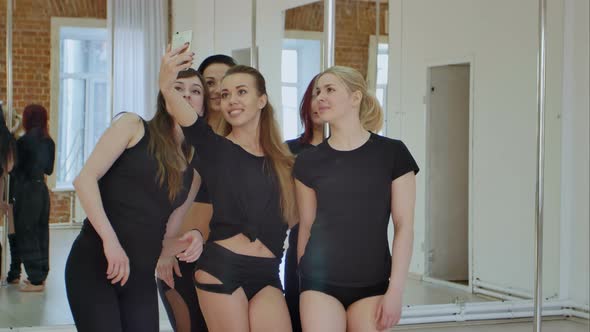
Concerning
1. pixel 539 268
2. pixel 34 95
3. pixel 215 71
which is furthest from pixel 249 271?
pixel 539 268

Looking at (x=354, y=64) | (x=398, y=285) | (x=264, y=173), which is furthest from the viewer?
(x=354, y=64)

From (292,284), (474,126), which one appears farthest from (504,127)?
(292,284)

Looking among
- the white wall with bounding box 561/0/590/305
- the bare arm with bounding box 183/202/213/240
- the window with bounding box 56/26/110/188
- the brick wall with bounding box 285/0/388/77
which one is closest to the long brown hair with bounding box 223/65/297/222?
the bare arm with bounding box 183/202/213/240

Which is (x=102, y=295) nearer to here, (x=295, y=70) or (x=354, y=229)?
(x=354, y=229)

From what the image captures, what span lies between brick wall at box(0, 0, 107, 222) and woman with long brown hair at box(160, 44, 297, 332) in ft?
4.96

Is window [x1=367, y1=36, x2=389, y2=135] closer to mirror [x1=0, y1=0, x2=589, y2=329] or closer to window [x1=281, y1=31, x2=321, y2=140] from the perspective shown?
mirror [x1=0, y1=0, x2=589, y2=329]

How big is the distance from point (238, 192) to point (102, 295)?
0.67 metres

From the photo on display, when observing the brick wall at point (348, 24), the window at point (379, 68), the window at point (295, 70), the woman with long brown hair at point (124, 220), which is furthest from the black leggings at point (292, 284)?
the window at point (379, 68)

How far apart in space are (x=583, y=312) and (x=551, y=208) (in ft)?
2.64

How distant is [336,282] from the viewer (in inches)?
118

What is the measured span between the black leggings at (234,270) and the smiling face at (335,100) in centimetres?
61

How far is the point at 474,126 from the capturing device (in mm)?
5961

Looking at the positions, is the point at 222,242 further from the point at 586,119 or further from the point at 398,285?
the point at 586,119

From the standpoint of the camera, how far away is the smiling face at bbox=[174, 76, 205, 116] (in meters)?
3.19
